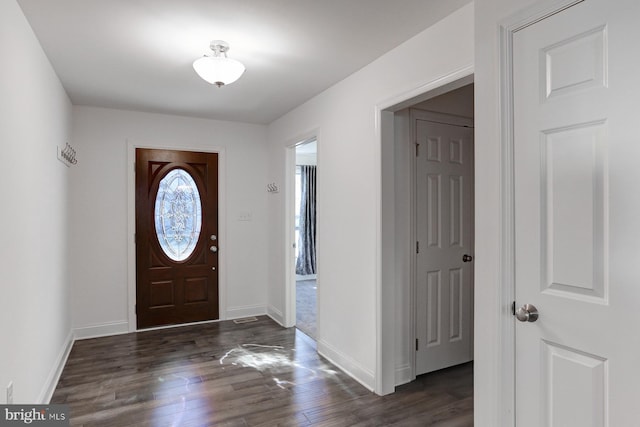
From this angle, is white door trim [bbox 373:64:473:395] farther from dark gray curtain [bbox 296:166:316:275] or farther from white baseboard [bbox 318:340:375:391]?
dark gray curtain [bbox 296:166:316:275]

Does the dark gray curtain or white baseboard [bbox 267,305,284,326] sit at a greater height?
the dark gray curtain

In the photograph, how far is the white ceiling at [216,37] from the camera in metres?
2.02

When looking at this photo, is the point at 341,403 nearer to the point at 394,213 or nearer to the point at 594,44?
the point at 394,213

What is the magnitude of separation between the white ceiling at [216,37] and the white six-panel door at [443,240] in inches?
Answer: 33.4

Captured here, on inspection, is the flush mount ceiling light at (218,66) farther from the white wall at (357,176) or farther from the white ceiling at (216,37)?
the white wall at (357,176)

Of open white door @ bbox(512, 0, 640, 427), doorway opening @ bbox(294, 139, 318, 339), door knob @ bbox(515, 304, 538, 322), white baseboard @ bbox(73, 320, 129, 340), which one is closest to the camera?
open white door @ bbox(512, 0, 640, 427)

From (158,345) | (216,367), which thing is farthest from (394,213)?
(158,345)

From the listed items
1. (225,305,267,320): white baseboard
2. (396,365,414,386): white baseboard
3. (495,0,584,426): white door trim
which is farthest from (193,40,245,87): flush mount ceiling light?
(225,305,267,320): white baseboard

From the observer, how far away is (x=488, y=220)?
1.73 meters

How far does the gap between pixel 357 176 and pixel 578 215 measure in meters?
1.73

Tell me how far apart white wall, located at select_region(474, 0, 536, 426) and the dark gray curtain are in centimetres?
545

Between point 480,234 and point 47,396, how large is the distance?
305 cm

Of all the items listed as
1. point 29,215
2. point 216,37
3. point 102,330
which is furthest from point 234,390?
point 216,37

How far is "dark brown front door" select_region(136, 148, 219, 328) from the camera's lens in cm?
424
